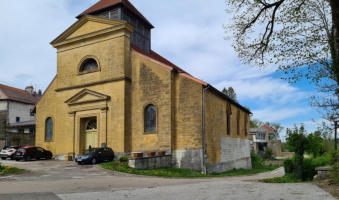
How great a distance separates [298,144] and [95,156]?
13.2 meters

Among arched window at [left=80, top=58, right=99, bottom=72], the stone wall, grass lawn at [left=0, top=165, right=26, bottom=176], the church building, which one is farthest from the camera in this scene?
the stone wall

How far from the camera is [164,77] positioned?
891 inches

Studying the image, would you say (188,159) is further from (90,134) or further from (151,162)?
(90,134)

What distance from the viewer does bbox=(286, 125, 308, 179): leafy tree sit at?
43.0ft

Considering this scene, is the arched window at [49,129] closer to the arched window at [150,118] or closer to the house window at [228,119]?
the arched window at [150,118]

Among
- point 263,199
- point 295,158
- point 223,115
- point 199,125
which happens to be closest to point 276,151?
point 223,115

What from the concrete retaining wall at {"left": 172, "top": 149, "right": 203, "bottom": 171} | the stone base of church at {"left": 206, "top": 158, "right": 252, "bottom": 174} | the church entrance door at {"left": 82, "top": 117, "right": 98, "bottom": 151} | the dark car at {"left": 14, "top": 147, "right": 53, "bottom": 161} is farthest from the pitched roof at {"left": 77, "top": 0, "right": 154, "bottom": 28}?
the stone base of church at {"left": 206, "top": 158, "right": 252, "bottom": 174}

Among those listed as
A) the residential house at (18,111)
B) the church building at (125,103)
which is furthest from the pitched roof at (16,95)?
the church building at (125,103)

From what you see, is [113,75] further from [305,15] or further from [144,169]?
[305,15]

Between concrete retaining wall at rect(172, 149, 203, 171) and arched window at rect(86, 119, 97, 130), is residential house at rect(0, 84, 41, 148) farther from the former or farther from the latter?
concrete retaining wall at rect(172, 149, 203, 171)

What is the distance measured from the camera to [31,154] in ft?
82.3

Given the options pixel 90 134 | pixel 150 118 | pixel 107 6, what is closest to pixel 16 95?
pixel 107 6

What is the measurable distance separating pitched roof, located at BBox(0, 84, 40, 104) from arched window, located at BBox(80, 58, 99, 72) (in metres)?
28.9

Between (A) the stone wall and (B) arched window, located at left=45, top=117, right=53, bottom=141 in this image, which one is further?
(A) the stone wall
